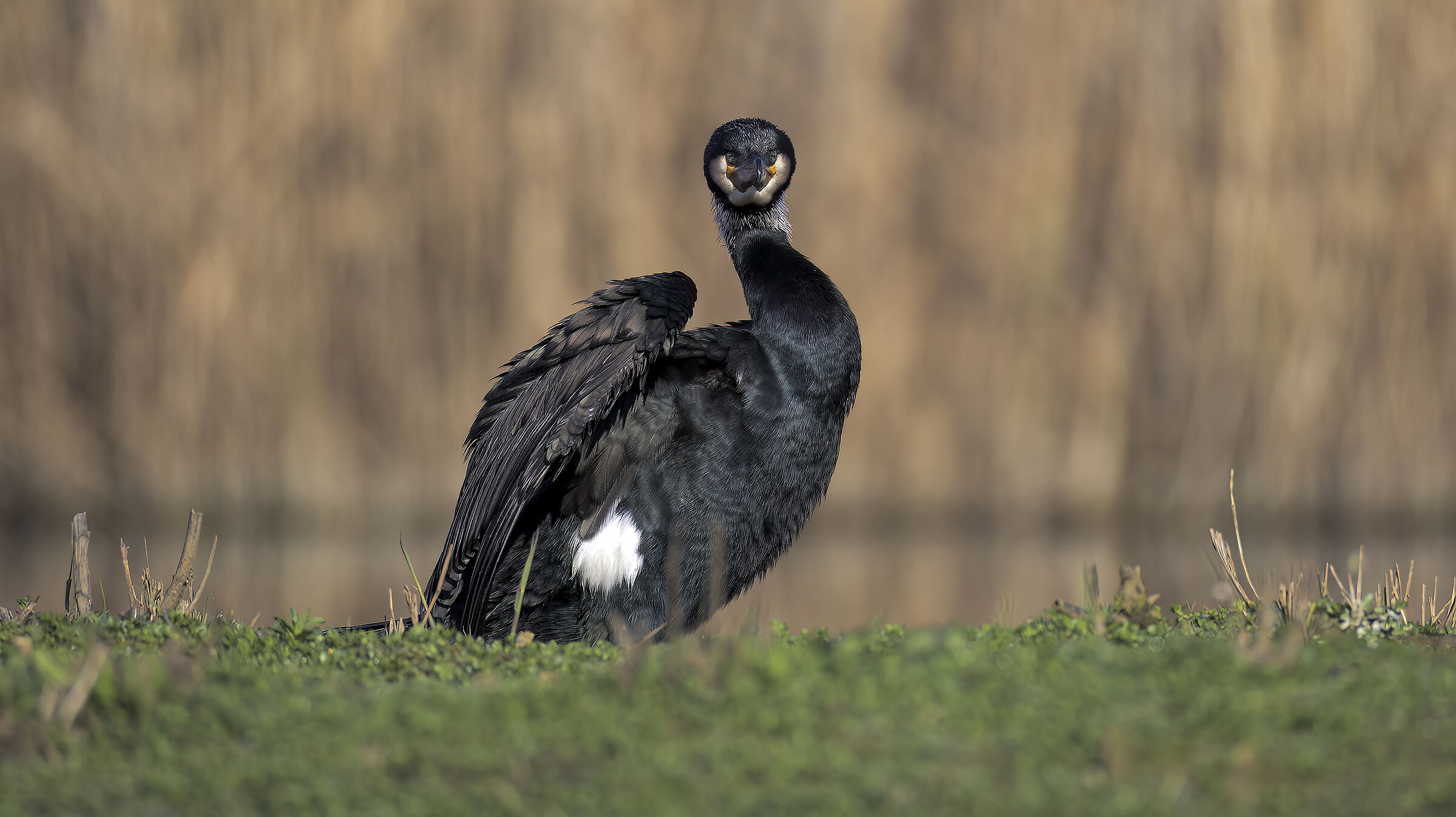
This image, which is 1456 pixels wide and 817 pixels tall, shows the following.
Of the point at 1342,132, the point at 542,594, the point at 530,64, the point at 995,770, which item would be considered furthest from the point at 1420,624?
the point at 530,64

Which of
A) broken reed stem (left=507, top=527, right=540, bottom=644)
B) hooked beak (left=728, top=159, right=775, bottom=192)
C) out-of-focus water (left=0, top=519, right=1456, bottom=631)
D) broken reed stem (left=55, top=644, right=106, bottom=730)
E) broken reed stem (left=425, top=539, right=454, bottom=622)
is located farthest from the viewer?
out-of-focus water (left=0, top=519, right=1456, bottom=631)

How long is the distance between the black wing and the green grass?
5.29ft

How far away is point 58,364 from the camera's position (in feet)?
29.8

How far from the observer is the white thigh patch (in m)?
4.84

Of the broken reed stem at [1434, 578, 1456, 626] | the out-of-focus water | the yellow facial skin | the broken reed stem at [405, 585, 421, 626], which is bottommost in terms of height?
the out-of-focus water

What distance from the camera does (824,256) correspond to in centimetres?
952

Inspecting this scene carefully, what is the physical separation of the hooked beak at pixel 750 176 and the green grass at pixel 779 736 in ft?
9.22

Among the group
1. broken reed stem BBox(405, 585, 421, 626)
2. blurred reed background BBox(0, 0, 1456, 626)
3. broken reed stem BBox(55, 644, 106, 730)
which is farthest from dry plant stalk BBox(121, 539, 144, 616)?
blurred reed background BBox(0, 0, 1456, 626)

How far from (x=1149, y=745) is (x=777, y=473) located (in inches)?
100

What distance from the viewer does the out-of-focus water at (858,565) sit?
23.4 ft

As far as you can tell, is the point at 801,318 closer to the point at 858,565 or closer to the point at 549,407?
the point at 549,407

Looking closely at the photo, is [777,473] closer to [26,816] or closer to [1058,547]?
[26,816]

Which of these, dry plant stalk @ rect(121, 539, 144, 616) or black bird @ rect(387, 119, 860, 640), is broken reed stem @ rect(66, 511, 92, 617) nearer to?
dry plant stalk @ rect(121, 539, 144, 616)

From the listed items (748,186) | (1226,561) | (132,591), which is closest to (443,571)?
(132,591)
